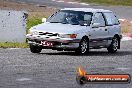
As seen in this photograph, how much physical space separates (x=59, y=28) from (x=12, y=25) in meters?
4.51

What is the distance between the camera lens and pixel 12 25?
70.8ft

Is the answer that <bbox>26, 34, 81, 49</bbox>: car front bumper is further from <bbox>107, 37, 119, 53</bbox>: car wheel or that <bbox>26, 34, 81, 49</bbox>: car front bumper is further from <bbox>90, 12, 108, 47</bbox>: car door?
<bbox>107, 37, 119, 53</bbox>: car wheel

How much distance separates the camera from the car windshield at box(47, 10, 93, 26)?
18422 mm

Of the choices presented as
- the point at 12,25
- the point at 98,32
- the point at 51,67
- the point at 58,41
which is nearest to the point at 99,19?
the point at 98,32

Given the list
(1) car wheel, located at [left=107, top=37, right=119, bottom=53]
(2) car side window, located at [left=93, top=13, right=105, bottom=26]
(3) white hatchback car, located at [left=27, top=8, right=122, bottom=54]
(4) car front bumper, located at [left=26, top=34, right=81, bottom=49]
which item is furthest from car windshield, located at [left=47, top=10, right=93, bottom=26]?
(1) car wheel, located at [left=107, top=37, right=119, bottom=53]

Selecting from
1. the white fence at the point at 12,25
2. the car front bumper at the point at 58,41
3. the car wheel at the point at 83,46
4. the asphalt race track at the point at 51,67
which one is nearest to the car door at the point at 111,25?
the asphalt race track at the point at 51,67

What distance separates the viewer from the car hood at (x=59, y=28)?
56.7 feet

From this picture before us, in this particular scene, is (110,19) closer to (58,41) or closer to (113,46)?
(113,46)

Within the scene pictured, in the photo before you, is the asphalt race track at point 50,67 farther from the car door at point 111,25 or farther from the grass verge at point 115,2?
the grass verge at point 115,2

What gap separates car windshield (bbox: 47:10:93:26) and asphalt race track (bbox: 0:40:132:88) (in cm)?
104

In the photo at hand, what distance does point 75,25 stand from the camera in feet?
59.4

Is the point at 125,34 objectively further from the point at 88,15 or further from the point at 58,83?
the point at 58,83

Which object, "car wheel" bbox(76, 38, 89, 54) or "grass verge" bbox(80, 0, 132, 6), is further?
"grass verge" bbox(80, 0, 132, 6)

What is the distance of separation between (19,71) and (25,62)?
2152mm
